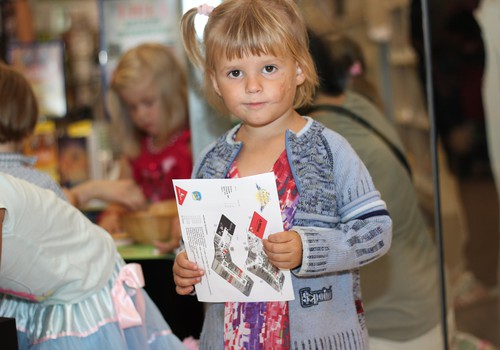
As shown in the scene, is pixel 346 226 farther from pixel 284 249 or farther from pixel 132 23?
pixel 132 23

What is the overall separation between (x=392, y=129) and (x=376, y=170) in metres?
0.30

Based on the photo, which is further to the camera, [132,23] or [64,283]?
[132,23]

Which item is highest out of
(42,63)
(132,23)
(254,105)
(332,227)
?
(132,23)

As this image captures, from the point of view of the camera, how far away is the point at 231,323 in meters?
1.65

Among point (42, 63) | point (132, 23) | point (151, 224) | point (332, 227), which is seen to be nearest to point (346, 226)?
point (332, 227)

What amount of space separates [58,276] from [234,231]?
45 centimetres

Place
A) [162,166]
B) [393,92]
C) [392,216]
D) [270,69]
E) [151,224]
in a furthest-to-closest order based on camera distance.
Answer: [162,166] → [393,92] → [151,224] → [392,216] → [270,69]

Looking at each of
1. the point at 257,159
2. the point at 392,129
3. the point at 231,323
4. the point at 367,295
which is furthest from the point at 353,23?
the point at 231,323

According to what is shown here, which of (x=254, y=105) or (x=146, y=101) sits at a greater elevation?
(x=146, y=101)

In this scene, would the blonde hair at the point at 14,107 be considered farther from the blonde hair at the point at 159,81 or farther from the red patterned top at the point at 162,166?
the blonde hair at the point at 159,81

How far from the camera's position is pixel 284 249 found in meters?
1.50

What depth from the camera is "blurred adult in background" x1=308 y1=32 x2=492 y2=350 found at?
233 cm

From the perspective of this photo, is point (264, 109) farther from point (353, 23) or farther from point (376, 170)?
point (353, 23)

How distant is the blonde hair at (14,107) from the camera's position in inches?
85.2
